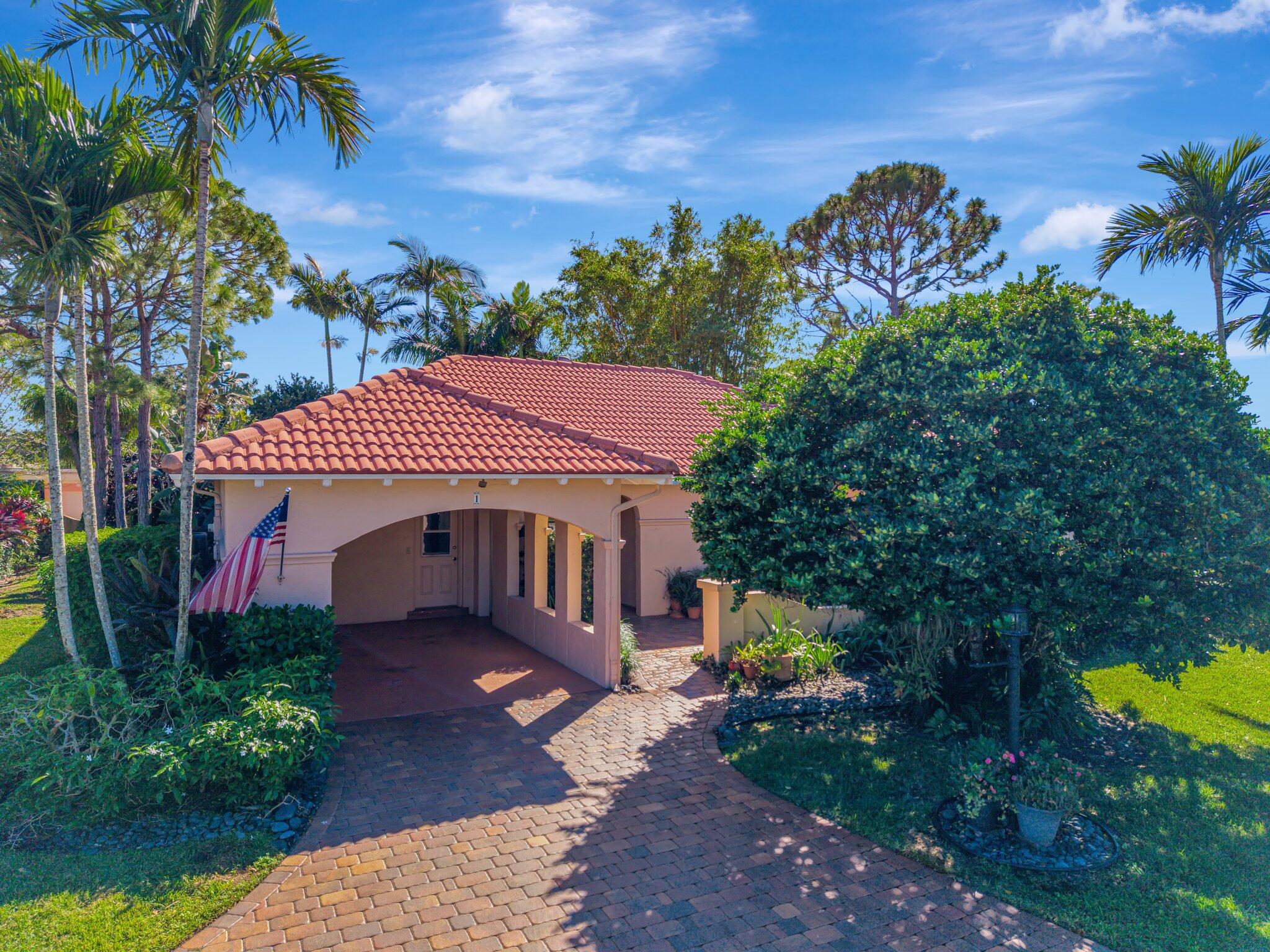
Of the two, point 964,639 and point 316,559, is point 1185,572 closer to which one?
point 964,639

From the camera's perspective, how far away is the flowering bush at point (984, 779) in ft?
20.7

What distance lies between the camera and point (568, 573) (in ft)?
37.0

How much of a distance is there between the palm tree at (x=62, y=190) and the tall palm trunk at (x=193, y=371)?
640 millimetres

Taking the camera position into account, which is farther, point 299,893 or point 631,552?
point 631,552

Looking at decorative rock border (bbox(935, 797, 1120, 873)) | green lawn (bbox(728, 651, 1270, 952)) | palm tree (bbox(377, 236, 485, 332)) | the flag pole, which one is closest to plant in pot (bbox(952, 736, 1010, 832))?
decorative rock border (bbox(935, 797, 1120, 873))

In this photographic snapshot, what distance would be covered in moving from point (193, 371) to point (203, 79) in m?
2.88

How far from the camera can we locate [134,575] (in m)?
9.52

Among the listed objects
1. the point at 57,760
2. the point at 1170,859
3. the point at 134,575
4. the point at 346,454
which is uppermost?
the point at 346,454

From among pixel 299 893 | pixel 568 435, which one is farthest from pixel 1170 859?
pixel 568 435

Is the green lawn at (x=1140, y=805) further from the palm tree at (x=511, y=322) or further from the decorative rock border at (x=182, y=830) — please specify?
the palm tree at (x=511, y=322)

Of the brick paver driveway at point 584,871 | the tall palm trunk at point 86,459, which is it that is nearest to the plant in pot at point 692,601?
the brick paver driveway at point 584,871

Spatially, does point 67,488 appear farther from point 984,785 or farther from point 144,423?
point 984,785

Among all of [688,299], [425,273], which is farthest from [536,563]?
[688,299]

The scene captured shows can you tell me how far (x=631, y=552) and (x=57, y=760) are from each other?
1107 cm
